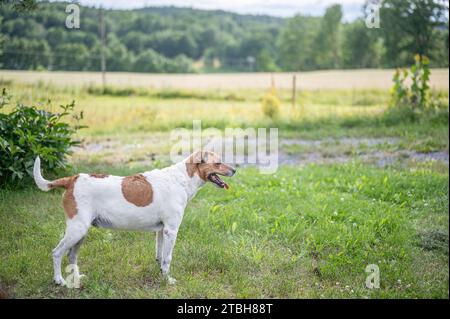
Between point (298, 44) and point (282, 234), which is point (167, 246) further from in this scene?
point (298, 44)

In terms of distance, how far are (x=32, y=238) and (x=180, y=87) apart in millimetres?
24159

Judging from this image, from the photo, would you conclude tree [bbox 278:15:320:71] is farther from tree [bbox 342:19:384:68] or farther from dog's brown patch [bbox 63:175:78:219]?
dog's brown patch [bbox 63:175:78:219]

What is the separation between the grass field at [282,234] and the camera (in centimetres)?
532

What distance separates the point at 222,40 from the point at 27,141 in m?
42.6

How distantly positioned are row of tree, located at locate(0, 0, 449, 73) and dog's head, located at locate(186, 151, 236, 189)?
12.9 metres

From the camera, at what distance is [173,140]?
14.1 meters

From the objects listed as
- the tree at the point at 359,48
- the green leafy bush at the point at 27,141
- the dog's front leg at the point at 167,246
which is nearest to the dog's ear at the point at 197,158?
the dog's front leg at the point at 167,246

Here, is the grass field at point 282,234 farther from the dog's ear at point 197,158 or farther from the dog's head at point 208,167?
the dog's ear at point 197,158

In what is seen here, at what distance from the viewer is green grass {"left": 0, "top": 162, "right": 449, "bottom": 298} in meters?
5.28

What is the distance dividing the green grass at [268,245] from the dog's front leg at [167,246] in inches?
4.5

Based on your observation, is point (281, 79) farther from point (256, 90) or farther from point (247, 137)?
point (247, 137)

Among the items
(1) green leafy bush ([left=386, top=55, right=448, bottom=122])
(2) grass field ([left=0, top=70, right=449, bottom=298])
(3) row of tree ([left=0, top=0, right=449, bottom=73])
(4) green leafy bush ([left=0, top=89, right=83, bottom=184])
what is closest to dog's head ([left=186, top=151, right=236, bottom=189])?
(2) grass field ([left=0, top=70, right=449, bottom=298])

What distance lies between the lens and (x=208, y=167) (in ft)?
17.9
